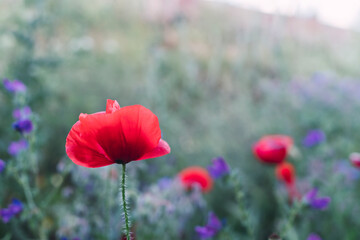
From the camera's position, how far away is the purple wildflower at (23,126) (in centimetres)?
93

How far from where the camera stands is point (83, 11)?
7883 mm

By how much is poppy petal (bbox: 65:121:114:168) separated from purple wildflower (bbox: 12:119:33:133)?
512mm

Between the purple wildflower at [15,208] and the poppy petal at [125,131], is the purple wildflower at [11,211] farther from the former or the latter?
the poppy petal at [125,131]

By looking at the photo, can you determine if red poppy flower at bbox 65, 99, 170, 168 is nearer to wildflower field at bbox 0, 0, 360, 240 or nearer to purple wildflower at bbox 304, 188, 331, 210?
wildflower field at bbox 0, 0, 360, 240

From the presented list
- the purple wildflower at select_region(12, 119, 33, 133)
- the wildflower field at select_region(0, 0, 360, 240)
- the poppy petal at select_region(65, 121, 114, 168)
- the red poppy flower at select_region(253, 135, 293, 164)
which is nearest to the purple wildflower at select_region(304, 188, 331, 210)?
the wildflower field at select_region(0, 0, 360, 240)

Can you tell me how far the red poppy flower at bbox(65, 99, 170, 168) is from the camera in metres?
0.50

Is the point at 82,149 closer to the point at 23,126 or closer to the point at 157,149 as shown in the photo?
the point at 157,149

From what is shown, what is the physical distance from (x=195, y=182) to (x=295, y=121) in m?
2.30

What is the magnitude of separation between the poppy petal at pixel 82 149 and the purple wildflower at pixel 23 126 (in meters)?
0.51

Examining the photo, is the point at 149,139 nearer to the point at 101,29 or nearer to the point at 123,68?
the point at 123,68

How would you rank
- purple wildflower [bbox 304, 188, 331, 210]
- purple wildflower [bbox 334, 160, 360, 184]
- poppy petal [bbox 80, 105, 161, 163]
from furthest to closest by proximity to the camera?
purple wildflower [bbox 334, 160, 360, 184] → purple wildflower [bbox 304, 188, 331, 210] → poppy petal [bbox 80, 105, 161, 163]

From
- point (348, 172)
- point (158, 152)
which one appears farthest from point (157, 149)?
point (348, 172)

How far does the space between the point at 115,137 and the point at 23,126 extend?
1.85 ft

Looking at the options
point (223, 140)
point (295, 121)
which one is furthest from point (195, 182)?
point (295, 121)
